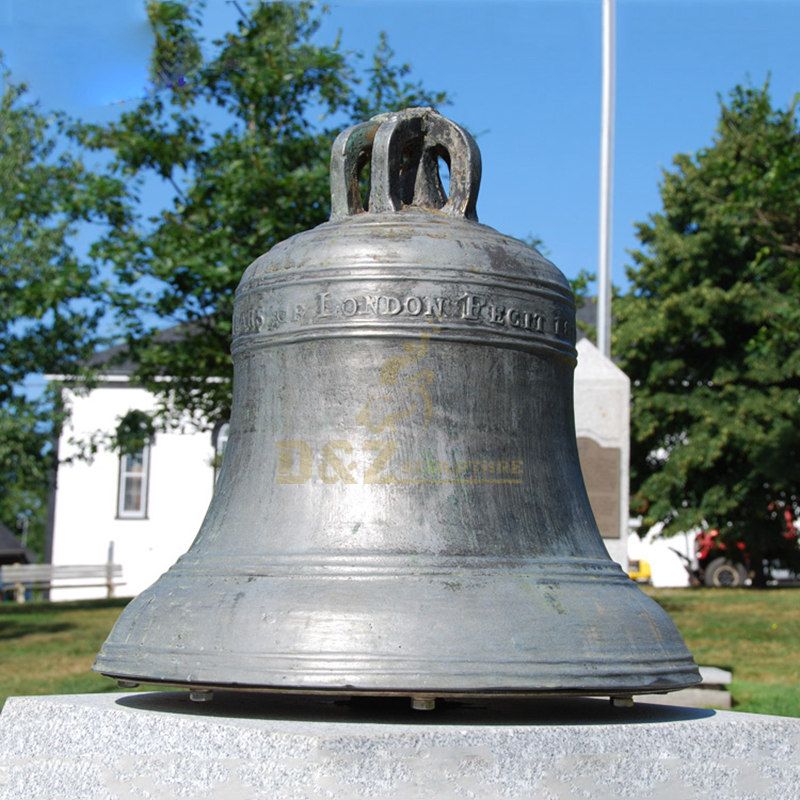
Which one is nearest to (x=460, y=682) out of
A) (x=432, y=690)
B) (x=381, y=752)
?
(x=432, y=690)

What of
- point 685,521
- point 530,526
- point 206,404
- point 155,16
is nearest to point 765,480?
point 685,521

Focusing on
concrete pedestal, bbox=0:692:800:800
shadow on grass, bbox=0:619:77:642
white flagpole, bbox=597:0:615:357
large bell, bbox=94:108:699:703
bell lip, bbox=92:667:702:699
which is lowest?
shadow on grass, bbox=0:619:77:642

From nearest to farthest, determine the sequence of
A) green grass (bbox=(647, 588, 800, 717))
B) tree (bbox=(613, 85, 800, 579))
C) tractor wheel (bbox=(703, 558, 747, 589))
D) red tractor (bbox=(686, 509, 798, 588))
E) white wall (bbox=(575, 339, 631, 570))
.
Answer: green grass (bbox=(647, 588, 800, 717))
white wall (bbox=(575, 339, 631, 570))
tree (bbox=(613, 85, 800, 579))
red tractor (bbox=(686, 509, 798, 588))
tractor wheel (bbox=(703, 558, 747, 589))

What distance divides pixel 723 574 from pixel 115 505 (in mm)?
13267

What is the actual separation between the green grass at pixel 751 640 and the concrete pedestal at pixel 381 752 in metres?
4.34

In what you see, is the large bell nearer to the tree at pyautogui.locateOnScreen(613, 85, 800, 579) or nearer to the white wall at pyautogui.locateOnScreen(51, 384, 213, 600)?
the tree at pyautogui.locateOnScreen(613, 85, 800, 579)

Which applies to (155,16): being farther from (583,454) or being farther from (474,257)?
(474,257)

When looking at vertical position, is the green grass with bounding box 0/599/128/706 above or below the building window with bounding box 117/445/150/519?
below

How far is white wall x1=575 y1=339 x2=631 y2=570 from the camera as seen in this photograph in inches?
367

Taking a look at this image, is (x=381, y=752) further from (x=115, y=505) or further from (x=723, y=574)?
(x=115, y=505)

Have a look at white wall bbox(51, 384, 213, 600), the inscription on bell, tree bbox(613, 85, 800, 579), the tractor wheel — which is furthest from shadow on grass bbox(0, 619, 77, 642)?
the tractor wheel

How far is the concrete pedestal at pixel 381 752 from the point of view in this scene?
2.65 metres

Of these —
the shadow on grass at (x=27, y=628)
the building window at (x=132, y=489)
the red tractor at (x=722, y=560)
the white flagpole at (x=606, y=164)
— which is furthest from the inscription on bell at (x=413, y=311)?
the building window at (x=132, y=489)

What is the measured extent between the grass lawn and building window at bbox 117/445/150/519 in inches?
480
